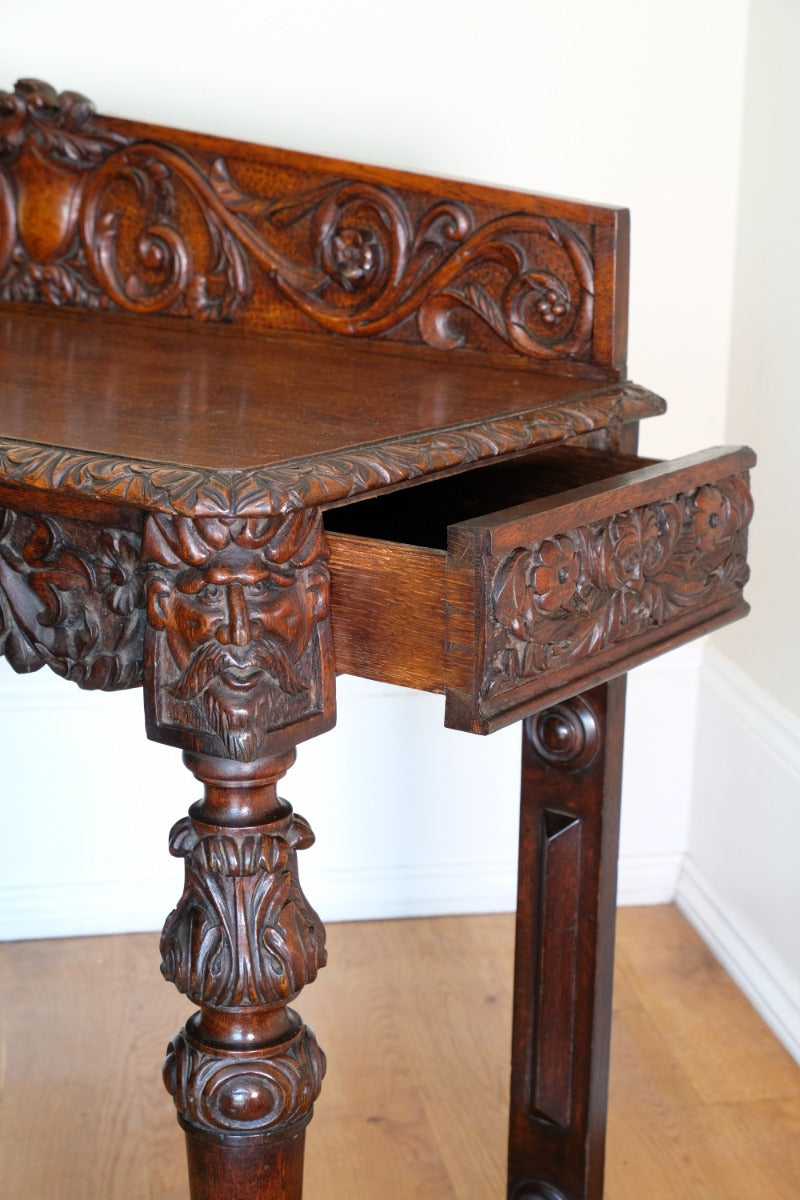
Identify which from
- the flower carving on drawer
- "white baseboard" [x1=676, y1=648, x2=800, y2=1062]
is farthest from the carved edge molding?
"white baseboard" [x1=676, y1=648, x2=800, y2=1062]

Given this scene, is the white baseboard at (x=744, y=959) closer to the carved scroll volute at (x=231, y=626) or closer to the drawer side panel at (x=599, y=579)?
the drawer side panel at (x=599, y=579)

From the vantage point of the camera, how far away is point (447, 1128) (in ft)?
5.79

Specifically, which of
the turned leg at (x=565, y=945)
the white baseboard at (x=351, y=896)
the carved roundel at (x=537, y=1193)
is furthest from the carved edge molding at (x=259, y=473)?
the white baseboard at (x=351, y=896)

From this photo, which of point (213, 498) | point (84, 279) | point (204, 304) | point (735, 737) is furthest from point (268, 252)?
point (735, 737)

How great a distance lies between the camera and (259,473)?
0.97 metres

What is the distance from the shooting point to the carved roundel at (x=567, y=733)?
142cm

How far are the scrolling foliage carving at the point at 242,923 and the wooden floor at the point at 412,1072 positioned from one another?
0.68m

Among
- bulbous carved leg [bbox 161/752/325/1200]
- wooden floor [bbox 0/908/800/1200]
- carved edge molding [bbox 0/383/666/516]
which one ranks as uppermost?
carved edge molding [bbox 0/383/666/516]

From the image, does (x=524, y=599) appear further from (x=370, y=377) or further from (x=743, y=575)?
(x=370, y=377)

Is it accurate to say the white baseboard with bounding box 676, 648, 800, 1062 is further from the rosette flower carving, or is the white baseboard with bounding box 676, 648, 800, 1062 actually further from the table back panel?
the rosette flower carving

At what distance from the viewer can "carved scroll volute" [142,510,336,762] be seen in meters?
0.97

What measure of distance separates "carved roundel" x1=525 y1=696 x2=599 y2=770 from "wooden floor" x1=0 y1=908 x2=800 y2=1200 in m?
0.52

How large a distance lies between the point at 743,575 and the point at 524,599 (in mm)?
340

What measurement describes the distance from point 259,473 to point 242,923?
11.9 inches
